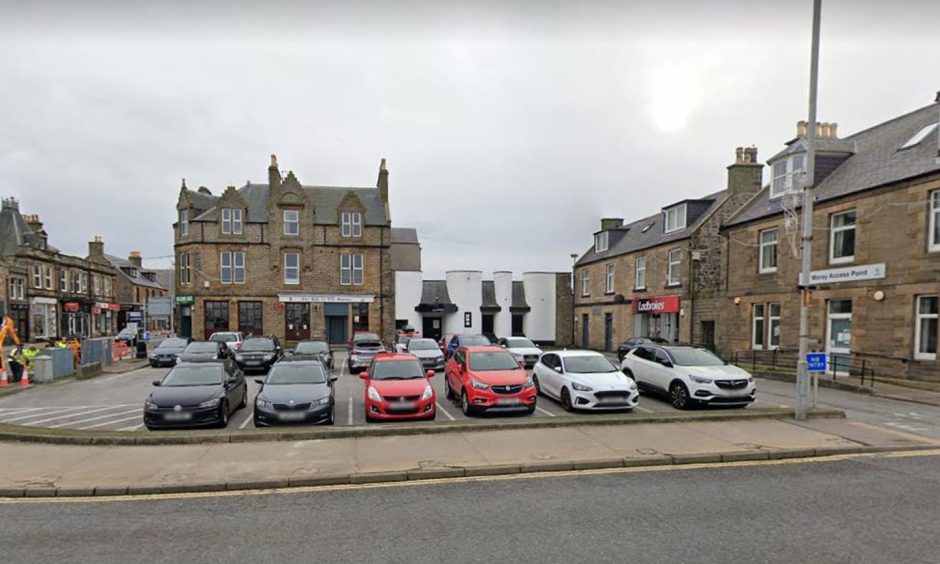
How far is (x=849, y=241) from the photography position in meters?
18.2

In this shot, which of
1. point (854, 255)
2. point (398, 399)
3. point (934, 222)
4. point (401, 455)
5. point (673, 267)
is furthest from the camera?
point (673, 267)

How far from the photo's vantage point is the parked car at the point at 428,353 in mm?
19000

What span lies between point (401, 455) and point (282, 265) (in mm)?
29063

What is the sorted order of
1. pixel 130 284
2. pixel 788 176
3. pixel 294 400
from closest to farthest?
1. pixel 294 400
2. pixel 788 176
3. pixel 130 284

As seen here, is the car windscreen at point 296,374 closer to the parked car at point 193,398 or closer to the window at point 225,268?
the parked car at point 193,398

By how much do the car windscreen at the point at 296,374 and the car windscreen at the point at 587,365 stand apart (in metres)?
6.13

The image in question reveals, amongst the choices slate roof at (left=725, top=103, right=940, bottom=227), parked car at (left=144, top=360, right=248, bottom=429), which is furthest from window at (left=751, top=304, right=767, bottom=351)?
parked car at (left=144, top=360, right=248, bottom=429)

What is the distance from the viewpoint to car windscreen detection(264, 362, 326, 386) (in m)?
10.6

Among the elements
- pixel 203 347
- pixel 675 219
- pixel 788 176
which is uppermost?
pixel 788 176

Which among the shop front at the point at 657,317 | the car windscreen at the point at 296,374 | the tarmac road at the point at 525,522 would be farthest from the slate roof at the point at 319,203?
the tarmac road at the point at 525,522

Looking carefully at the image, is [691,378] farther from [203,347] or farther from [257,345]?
[203,347]

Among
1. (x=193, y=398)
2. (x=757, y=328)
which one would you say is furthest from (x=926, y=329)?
(x=193, y=398)

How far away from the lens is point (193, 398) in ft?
31.6

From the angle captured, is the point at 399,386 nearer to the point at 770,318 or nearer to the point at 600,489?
the point at 600,489
